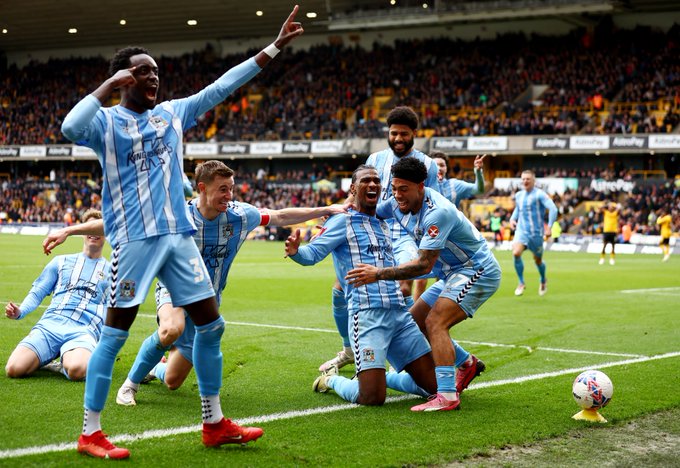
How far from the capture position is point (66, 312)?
780cm

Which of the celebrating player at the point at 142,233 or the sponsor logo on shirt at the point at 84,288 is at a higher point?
the celebrating player at the point at 142,233

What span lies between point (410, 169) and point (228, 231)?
1470 mm

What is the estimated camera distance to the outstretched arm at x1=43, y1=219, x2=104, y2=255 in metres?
5.56

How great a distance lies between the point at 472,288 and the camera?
6.96 m

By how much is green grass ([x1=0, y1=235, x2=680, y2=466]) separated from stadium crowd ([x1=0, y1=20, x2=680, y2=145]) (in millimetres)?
34289

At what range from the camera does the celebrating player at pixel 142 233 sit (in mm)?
4914

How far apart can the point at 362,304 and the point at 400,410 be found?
0.87 m

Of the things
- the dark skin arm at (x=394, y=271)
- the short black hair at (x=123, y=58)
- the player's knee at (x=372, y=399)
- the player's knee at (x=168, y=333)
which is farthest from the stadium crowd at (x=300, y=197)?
the short black hair at (x=123, y=58)

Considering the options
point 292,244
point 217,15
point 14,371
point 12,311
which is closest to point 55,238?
point 292,244

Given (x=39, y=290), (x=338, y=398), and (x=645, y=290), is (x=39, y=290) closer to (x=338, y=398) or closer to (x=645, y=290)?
(x=338, y=398)

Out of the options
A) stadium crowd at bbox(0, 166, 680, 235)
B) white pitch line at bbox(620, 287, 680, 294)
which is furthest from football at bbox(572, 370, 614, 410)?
stadium crowd at bbox(0, 166, 680, 235)

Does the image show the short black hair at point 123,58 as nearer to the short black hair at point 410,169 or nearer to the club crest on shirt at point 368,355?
the short black hair at point 410,169

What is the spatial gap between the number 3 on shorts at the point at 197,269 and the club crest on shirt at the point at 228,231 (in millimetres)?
1524

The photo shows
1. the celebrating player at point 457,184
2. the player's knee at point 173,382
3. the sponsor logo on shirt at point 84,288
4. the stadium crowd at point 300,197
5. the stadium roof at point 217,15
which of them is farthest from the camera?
the stadium roof at point 217,15
